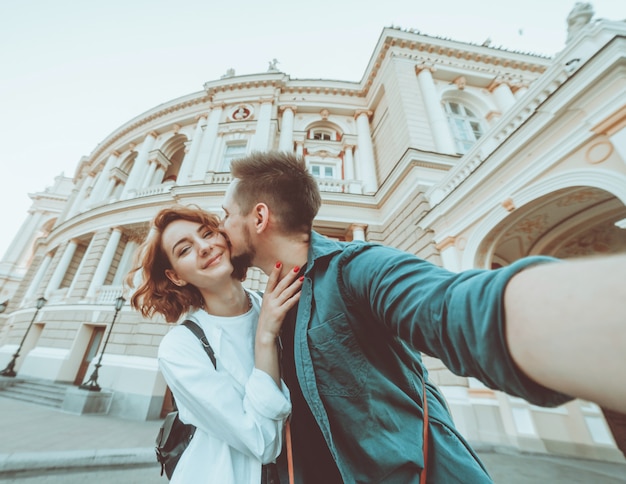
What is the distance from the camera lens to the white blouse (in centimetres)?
106

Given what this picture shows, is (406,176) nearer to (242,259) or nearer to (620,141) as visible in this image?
(620,141)

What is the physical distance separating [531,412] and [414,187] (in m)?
5.74

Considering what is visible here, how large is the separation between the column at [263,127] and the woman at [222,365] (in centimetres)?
1043

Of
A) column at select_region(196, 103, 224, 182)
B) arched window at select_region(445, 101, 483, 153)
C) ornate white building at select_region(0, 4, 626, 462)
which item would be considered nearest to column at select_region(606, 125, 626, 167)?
ornate white building at select_region(0, 4, 626, 462)

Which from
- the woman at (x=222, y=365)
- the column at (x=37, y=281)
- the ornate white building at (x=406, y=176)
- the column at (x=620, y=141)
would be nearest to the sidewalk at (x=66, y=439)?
the ornate white building at (x=406, y=176)

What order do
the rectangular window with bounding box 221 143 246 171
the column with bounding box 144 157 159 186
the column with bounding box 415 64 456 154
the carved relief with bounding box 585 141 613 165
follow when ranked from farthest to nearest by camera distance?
the column with bounding box 144 157 159 186
the rectangular window with bounding box 221 143 246 171
the column with bounding box 415 64 456 154
the carved relief with bounding box 585 141 613 165

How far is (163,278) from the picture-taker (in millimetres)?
1736

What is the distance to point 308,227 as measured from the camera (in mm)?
1431

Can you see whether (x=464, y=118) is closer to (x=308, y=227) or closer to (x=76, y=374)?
(x=308, y=227)

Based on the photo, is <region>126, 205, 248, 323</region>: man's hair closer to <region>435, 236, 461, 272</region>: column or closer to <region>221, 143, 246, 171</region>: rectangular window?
<region>435, 236, 461, 272</region>: column

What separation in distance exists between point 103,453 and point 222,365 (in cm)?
372

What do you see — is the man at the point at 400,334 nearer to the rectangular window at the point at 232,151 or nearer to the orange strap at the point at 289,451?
the orange strap at the point at 289,451

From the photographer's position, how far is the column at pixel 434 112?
8.66 m

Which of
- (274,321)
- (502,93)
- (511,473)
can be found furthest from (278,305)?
(502,93)
